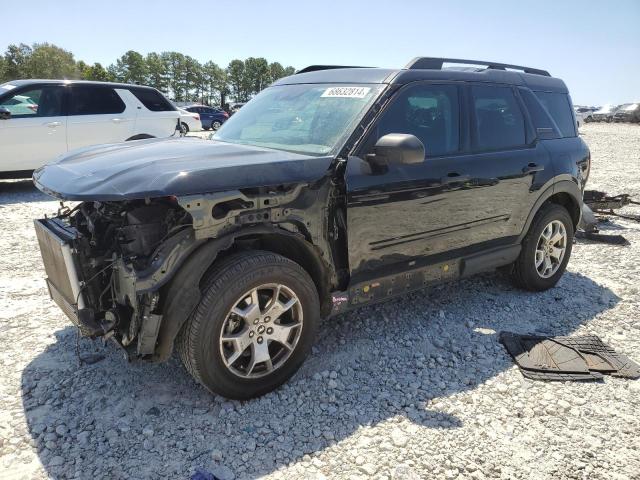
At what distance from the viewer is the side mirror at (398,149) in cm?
296

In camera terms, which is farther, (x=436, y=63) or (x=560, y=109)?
(x=560, y=109)

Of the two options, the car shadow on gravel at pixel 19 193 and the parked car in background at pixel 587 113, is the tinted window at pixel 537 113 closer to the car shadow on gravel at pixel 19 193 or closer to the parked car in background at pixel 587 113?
the car shadow on gravel at pixel 19 193

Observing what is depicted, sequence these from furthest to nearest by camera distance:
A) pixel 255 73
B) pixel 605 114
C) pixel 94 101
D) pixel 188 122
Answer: pixel 255 73, pixel 605 114, pixel 188 122, pixel 94 101

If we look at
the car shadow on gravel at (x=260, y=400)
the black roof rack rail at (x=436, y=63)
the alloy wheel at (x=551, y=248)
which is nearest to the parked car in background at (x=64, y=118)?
the car shadow on gravel at (x=260, y=400)

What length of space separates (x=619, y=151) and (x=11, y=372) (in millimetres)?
20649

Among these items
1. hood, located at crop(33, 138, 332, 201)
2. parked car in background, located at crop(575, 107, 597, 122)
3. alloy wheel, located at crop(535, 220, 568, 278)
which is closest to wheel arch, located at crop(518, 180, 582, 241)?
alloy wheel, located at crop(535, 220, 568, 278)

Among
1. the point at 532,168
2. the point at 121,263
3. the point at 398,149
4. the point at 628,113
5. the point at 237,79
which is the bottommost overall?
the point at 628,113

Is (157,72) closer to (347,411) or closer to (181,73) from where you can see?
(181,73)

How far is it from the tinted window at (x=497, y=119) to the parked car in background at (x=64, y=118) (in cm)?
708

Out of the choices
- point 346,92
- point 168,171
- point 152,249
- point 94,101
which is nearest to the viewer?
point 168,171

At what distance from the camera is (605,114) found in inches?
1674

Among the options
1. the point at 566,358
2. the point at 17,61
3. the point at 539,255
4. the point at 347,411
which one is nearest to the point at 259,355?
the point at 347,411

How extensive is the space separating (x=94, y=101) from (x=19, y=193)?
7.07 ft

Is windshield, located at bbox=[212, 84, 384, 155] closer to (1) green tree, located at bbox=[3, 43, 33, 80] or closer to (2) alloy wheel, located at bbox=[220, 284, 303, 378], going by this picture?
(2) alloy wheel, located at bbox=[220, 284, 303, 378]
